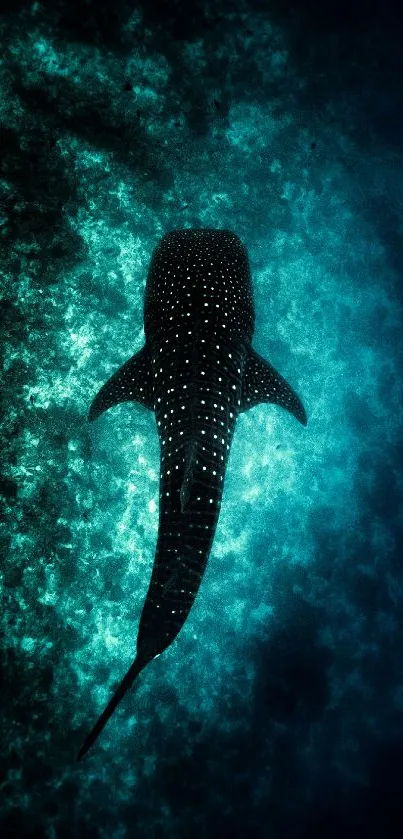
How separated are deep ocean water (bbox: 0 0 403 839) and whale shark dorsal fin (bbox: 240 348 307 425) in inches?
50.5

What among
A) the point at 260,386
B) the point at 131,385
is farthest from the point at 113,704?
the point at 260,386

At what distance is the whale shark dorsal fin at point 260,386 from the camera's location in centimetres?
350

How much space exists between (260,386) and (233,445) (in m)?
1.38

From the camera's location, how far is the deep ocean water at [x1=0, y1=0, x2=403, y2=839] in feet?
14.4

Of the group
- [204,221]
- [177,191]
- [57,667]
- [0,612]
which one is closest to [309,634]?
[57,667]

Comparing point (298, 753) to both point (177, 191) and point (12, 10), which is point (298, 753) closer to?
point (177, 191)

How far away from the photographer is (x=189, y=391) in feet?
9.45

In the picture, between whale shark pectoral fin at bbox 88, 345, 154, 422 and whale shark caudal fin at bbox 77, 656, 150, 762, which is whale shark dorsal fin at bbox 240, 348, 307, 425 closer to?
whale shark pectoral fin at bbox 88, 345, 154, 422

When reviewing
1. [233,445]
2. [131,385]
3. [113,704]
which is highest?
[233,445]

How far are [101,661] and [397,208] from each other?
627cm

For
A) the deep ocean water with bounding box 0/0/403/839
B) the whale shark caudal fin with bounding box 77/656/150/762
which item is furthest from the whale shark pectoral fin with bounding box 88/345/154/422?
the whale shark caudal fin with bounding box 77/656/150/762

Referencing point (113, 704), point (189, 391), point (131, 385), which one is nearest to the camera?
point (113, 704)

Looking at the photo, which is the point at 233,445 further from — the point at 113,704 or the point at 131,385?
the point at 113,704

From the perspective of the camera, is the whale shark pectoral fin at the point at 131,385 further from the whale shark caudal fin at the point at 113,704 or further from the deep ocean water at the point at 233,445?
the whale shark caudal fin at the point at 113,704
